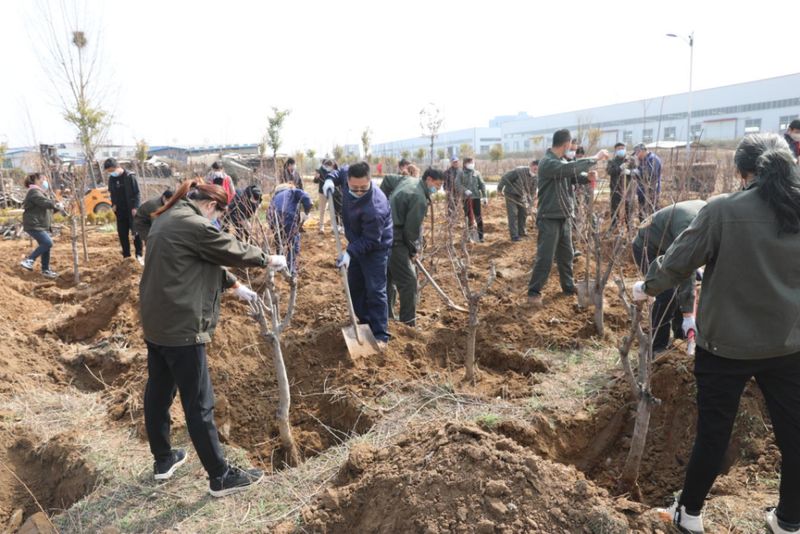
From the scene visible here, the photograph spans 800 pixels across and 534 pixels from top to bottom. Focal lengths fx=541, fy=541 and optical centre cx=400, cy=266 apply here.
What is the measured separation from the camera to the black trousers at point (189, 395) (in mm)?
2832

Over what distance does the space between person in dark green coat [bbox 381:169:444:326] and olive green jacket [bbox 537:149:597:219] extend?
1103 millimetres

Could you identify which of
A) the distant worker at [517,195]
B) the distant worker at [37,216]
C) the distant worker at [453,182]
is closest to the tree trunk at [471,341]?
the distant worker at [453,182]

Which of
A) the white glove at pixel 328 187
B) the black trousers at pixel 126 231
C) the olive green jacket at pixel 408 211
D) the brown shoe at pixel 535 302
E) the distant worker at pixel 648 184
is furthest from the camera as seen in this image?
the black trousers at pixel 126 231

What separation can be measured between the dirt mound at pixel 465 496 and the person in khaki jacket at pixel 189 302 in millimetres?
727

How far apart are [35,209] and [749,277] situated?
9336 mm

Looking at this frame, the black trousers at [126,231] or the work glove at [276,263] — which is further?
the black trousers at [126,231]

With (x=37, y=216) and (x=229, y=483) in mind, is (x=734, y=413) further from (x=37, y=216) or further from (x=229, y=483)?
(x=37, y=216)

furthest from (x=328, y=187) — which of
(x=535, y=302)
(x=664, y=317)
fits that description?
(x=664, y=317)

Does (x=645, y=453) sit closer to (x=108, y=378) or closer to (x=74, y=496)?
(x=74, y=496)

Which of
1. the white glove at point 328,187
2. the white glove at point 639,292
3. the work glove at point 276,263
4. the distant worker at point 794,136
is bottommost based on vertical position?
the white glove at point 639,292

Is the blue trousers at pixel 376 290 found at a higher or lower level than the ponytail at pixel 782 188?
lower

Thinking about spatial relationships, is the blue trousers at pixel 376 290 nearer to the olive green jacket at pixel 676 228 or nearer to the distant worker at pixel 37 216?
the olive green jacket at pixel 676 228

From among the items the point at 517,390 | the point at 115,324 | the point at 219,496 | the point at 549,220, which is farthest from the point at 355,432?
the point at 115,324

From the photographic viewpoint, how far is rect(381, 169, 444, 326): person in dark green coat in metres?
5.15
